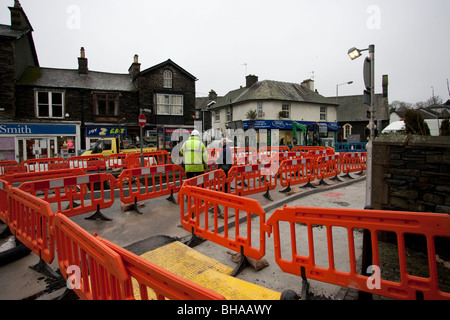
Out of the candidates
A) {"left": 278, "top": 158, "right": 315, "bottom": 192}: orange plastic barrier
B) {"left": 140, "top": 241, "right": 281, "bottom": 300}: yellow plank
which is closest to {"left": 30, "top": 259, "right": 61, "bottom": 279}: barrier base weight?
{"left": 140, "top": 241, "right": 281, "bottom": 300}: yellow plank

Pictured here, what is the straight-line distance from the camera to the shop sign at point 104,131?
22312mm

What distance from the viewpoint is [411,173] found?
4492 mm

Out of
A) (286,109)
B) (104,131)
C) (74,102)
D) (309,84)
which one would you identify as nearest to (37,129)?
(74,102)

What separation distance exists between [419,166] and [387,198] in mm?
820

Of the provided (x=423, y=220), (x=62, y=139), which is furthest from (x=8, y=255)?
(x=62, y=139)

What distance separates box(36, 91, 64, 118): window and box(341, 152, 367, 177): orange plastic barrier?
22.9 m

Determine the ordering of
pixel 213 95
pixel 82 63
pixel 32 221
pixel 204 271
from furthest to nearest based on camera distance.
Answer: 1. pixel 213 95
2. pixel 82 63
3. pixel 32 221
4. pixel 204 271

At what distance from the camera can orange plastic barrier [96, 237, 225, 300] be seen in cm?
155

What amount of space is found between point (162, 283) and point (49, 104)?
25.1 metres

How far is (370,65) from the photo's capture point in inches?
295

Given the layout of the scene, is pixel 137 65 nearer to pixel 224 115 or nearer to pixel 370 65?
pixel 224 115

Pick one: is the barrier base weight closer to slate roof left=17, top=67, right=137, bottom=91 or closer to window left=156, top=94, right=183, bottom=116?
slate roof left=17, top=67, right=137, bottom=91

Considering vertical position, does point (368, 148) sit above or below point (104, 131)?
below

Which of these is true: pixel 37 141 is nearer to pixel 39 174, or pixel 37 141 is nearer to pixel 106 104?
pixel 106 104
